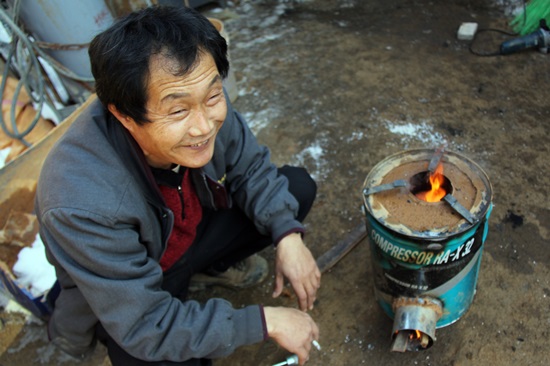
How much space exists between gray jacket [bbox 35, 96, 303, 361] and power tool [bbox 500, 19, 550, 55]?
10.0ft

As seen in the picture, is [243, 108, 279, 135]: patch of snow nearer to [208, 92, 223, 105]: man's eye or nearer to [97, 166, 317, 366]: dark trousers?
[97, 166, 317, 366]: dark trousers

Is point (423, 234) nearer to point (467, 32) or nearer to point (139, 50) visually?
point (139, 50)

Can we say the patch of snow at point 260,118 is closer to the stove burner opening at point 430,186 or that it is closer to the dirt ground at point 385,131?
the dirt ground at point 385,131

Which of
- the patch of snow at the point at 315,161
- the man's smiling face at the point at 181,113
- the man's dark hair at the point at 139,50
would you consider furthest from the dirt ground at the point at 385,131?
the man's dark hair at the point at 139,50

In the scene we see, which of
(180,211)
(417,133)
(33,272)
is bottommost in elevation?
(417,133)

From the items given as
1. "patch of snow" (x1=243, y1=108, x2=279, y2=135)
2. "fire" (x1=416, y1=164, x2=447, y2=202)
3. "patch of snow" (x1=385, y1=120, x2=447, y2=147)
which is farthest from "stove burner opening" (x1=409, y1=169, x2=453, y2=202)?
"patch of snow" (x1=243, y1=108, x2=279, y2=135)

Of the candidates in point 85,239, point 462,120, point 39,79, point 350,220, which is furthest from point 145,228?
point 462,120

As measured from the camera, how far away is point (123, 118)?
1.32 meters

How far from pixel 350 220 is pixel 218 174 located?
0.95 m

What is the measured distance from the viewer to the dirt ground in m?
1.97

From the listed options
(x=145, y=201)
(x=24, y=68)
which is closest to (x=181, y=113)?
(x=145, y=201)

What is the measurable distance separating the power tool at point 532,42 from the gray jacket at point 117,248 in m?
3.05

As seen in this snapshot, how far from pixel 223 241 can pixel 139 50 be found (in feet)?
3.23

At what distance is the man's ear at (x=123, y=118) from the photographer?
1.29m
